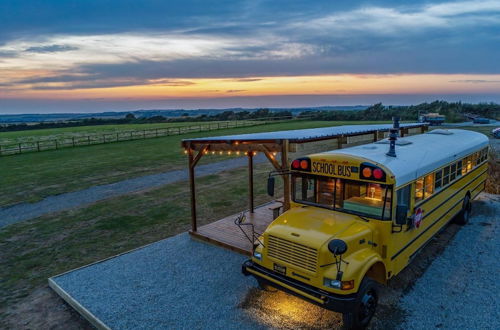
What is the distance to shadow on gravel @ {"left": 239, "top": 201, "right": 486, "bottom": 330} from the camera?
5894 millimetres

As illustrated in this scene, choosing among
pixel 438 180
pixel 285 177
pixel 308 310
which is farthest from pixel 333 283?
pixel 438 180

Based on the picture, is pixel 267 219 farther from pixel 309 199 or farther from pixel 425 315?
pixel 425 315

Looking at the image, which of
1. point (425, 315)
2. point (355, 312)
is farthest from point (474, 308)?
point (355, 312)

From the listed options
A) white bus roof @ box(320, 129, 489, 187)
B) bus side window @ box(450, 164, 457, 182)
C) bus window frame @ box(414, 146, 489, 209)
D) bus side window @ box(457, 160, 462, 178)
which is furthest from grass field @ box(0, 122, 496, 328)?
bus side window @ box(457, 160, 462, 178)

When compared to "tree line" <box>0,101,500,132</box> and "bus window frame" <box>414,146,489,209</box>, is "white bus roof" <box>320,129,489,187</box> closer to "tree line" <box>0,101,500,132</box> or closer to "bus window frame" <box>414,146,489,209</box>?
"bus window frame" <box>414,146,489,209</box>

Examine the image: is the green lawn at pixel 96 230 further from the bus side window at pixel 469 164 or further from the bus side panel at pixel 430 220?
the bus side window at pixel 469 164

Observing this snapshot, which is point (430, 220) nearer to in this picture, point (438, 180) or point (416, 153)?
point (438, 180)

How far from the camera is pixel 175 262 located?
838 cm

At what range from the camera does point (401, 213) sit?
550cm

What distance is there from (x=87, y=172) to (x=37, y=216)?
913 cm

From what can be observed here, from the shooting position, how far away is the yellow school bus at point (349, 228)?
17.4 ft

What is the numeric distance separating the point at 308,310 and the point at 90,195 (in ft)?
42.4

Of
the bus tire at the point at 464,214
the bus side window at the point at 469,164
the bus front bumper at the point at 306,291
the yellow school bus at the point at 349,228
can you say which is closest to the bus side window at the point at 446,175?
the yellow school bus at the point at 349,228

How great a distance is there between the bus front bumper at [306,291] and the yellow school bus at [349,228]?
0.01 meters
